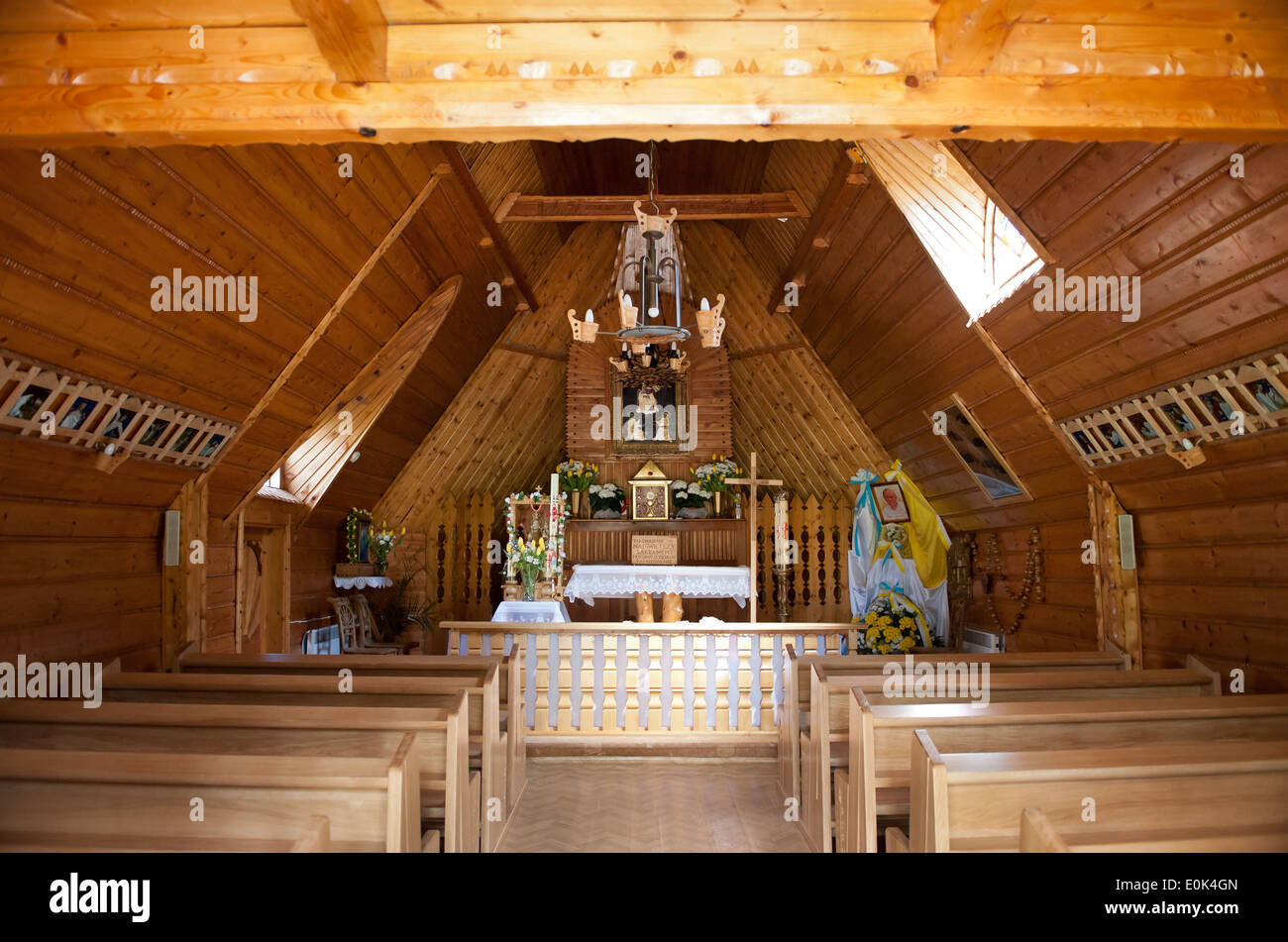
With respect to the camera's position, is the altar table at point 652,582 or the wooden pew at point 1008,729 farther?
the altar table at point 652,582

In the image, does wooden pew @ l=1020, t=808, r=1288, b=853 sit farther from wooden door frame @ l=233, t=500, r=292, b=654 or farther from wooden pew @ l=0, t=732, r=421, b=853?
wooden door frame @ l=233, t=500, r=292, b=654

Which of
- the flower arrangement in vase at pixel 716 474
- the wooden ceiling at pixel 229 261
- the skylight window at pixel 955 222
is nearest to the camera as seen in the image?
the wooden ceiling at pixel 229 261

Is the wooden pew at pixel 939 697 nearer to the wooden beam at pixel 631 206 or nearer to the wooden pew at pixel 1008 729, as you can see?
the wooden pew at pixel 1008 729

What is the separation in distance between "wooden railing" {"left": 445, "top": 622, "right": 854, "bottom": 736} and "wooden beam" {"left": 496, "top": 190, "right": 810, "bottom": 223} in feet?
12.3

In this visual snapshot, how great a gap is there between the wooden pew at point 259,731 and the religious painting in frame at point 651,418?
24.1 feet

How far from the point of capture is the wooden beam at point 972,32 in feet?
9.06

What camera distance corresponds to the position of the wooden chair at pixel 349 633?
8875 mm

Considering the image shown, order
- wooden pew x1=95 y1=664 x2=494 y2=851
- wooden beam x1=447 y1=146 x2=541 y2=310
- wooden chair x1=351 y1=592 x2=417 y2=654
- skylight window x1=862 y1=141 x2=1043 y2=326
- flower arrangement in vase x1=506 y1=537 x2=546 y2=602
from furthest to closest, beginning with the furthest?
wooden chair x1=351 y1=592 x2=417 y2=654 → flower arrangement in vase x1=506 y1=537 x2=546 y2=602 → wooden beam x1=447 y1=146 x2=541 y2=310 → skylight window x1=862 y1=141 x2=1043 y2=326 → wooden pew x1=95 y1=664 x2=494 y2=851

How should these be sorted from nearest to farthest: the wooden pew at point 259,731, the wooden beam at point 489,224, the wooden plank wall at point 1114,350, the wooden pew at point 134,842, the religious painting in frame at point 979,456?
1. the wooden pew at point 134,842
2. the wooden pew at point 259,731
3. the wooden plank wall at point 1114,350
4. the wooden beam at point 489,224
5. the religious painting in frame at point 979,456

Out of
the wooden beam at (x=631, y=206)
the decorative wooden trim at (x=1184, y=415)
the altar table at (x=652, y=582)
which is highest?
the wooden beam at (x=631, y=206)

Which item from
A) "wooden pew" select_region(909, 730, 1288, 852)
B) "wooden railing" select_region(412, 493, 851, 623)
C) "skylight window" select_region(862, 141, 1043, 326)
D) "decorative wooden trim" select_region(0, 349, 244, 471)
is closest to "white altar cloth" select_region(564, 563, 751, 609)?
"wooden railing" select_region(412, 493, 851, 623)

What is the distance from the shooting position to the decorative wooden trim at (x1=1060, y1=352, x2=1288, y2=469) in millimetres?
4109

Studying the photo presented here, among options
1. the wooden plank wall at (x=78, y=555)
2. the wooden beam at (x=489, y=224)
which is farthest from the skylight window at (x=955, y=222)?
the wooden plank wall at (x=78, y=555)

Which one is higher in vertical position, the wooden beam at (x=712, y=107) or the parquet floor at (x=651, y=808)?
the wooden beam at (x=712, y=107)
